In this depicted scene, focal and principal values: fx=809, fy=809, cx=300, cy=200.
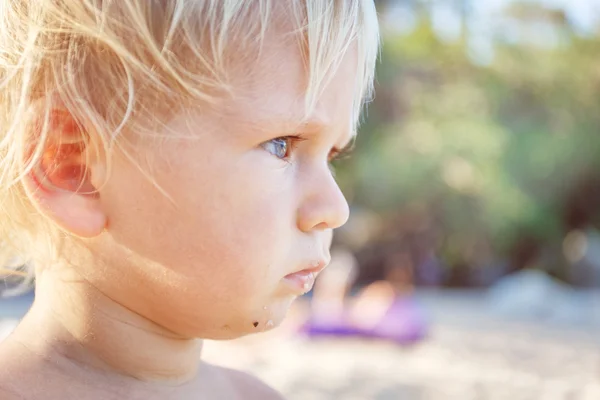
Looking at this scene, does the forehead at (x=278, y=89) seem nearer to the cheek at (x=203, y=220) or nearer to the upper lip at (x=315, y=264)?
the cheek at (x=203, y=220)

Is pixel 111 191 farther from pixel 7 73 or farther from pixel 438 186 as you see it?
pixel 438 186

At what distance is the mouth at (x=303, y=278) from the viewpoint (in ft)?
3.77

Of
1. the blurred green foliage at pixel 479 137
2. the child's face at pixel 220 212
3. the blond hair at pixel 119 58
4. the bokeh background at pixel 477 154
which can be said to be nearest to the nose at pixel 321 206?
the child's face at pixel 220 212

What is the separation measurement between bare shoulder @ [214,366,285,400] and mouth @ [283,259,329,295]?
291 mm

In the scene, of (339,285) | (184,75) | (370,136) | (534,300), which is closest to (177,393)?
(184,75)

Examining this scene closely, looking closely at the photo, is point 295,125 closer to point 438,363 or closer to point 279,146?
point 279,146

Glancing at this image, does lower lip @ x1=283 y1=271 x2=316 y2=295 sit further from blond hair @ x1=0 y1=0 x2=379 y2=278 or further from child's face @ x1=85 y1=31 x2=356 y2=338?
blond hair @ x1=0 y1=0 x2=379 y2=278

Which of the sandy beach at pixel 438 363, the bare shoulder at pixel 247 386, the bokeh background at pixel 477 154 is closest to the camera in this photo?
the bare shoulder at pixel 247 386

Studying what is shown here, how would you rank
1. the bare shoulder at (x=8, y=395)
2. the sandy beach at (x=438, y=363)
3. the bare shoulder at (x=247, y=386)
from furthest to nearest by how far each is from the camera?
1. the sandy beach at (x=438, y=363)
2. the bare shoulder at (x=247, y=386)
3. the bare shoulder at (x=8, y=395)

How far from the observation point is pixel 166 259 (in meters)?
1.08

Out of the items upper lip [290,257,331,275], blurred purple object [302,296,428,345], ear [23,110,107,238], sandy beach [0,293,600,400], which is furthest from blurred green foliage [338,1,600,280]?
ear [23,110,107,238]

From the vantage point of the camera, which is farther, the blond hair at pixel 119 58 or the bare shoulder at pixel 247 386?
the bare shoulder at pixel 247 386

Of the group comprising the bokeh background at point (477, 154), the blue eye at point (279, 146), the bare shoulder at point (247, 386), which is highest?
the blue eye at point (279, 146)

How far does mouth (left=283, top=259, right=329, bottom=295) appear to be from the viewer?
3.77 feet
